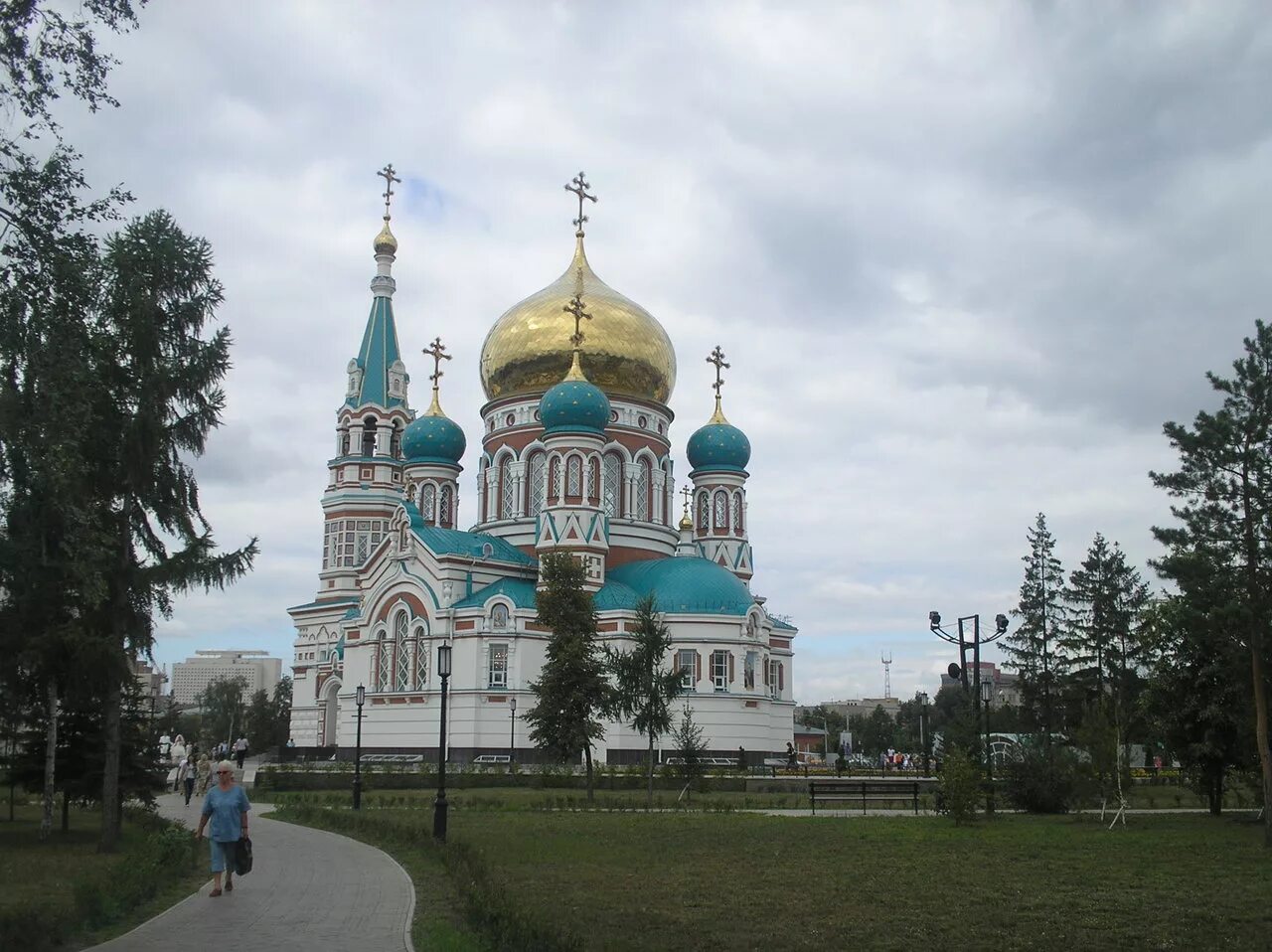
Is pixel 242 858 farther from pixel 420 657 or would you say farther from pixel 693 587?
pixel 420 657

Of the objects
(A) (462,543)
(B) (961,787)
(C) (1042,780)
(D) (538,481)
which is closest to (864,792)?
(C) (1042,780)

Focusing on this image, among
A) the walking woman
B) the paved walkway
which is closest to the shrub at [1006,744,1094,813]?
the paved walkway

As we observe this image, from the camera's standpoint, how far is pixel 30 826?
22109 mm

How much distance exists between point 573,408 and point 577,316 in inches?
A: 198

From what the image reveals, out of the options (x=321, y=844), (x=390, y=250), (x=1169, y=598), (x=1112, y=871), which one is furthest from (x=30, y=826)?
(x=390, y=250)

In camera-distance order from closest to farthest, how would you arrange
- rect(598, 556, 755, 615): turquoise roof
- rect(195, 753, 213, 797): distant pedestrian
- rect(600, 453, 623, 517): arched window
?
rect(195, 753, 213, 797): distant pedestrian < rect(598, 556, 755, 615): turquoise roof < rect(600, 453, 623, 517): arched window

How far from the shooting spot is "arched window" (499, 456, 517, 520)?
5267cm

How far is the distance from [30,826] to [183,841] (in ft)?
24.9

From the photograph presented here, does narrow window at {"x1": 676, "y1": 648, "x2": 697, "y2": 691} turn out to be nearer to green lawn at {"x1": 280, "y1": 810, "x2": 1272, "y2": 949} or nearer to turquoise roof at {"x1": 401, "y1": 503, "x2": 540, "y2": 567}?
turquoise roof at {"x1": 401, "y1": 503, "x2": 540, "y2": 567}

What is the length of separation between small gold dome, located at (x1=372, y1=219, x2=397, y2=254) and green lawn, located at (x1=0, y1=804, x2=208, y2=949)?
43.5 meters

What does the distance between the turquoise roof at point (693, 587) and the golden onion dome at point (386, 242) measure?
23.9 metres

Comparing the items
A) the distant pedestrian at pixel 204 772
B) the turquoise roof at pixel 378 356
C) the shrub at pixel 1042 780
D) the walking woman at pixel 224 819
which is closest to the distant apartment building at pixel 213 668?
the turquoise roof at pixel 378 356

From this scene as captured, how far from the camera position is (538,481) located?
5178cm

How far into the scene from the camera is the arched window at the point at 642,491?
52269mm
